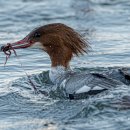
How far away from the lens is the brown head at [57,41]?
9.95 meters

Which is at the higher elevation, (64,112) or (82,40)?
(82,40)

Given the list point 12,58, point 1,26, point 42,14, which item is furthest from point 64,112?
point 42,14

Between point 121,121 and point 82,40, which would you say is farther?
point 82,40

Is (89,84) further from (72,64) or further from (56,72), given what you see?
(72,64)

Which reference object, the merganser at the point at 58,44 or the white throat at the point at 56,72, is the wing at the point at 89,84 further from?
the white throat at the point at 56,72

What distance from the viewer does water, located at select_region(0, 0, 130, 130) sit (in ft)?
26.8

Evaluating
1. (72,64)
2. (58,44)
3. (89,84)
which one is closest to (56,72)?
(58,44)

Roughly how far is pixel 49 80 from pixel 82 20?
5034 mm

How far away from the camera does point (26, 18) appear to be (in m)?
15.4

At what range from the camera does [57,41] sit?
998 cm

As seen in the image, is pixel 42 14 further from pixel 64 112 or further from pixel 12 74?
pixel 64 112

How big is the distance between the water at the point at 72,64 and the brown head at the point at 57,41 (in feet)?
2.34

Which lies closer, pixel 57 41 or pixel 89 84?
pixel 89 84

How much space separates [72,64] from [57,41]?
1.62 m
